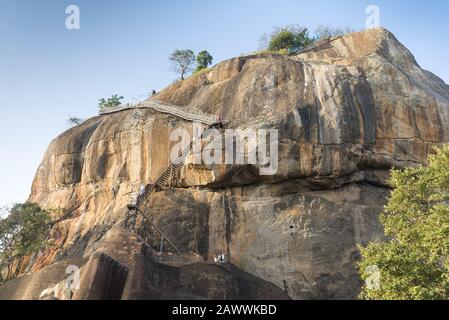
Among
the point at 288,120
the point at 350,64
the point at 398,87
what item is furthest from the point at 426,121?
the point at 288,120

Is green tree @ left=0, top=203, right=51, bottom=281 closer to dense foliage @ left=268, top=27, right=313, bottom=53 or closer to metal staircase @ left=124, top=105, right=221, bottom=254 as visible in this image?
metal staircase @ left=124, top=105, right=221, bottom=254

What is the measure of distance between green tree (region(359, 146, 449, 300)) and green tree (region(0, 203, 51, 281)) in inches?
701

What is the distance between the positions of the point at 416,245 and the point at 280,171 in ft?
29.2

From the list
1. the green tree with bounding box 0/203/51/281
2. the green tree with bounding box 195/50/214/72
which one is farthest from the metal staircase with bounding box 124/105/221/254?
the green tree with bounding box 195/50/214/72

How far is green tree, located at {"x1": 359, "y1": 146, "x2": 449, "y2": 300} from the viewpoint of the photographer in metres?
15.8

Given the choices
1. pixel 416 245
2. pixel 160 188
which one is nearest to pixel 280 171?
pixel 160 188

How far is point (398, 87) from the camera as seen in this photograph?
2845 cm

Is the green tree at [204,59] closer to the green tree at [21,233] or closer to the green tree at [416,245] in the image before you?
the green tree at [21,233]

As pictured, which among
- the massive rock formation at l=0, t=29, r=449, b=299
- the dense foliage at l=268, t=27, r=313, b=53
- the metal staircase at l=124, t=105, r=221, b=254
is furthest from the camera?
the dense foliage at l=268, t=27, r=313, b=53

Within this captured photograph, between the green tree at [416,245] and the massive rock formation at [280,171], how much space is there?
4776 mm

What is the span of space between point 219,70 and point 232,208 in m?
10.0

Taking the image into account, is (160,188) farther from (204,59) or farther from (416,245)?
(204,59)

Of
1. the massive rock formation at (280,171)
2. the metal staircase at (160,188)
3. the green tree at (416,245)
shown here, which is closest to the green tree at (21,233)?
the massive rock formation at (280,171)

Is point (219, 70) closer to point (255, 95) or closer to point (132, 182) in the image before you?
point (255, 95)
